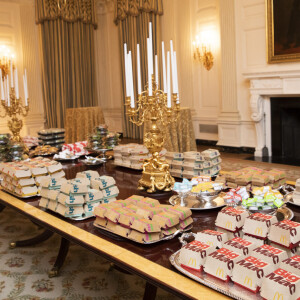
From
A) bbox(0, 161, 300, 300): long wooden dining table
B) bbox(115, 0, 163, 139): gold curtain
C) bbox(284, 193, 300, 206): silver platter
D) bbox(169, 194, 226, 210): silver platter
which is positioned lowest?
bbox(0, 161, 300, 300): long wooden dining table

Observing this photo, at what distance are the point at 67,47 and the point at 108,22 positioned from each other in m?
1.28

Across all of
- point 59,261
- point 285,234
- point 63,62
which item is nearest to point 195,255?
point 285,234

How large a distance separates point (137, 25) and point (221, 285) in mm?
8314

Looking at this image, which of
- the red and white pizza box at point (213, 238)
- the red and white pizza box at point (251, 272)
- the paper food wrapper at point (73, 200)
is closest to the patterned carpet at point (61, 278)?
the paper food wrapper at point (73, 200)

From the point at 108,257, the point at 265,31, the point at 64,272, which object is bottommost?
the point at 64,272

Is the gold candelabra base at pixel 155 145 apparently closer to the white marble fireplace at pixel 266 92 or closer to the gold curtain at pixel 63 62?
the white marble fireplace at pixel 266 92

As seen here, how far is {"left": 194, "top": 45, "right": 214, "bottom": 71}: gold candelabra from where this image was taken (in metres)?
7.65

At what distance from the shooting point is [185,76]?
27.1 ft

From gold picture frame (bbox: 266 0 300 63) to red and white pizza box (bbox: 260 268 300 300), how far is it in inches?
215

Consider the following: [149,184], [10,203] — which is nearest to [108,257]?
[149,184]

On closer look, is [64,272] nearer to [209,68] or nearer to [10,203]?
[10,203]

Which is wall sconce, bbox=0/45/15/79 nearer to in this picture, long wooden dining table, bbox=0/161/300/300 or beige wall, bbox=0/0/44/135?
beige wall, bbox=0/0/44/135

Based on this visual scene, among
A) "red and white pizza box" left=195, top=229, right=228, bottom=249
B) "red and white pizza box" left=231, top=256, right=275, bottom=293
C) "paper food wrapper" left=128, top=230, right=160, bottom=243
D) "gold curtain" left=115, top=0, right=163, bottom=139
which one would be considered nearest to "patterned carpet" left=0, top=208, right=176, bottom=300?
"paper food wrapper" left=128, top=230, right=160, bottom=243

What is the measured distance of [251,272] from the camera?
49.7 inches
